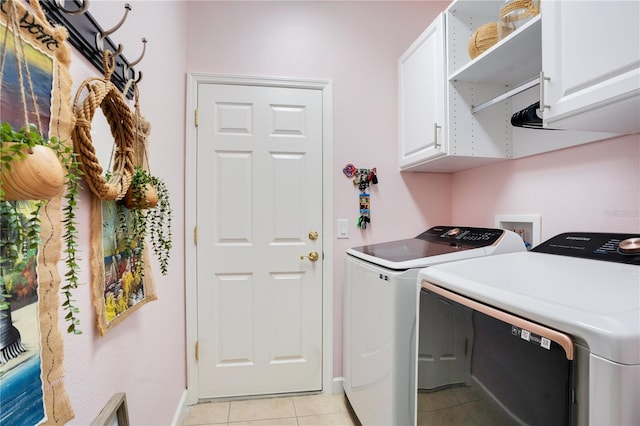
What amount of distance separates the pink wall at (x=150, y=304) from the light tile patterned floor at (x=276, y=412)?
0.67 feet

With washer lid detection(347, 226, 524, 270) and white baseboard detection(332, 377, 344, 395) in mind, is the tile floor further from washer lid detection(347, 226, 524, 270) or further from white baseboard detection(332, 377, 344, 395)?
white baseboard detection(332, 377, 344, 395)

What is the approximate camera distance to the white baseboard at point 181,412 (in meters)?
1.79

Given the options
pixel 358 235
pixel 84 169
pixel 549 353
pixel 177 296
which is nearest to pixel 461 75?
pixel 358 235

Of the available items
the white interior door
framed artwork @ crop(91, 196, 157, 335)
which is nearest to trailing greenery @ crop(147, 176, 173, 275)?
framed artwork @ crop(91, 196, 157, 335)

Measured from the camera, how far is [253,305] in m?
2.14

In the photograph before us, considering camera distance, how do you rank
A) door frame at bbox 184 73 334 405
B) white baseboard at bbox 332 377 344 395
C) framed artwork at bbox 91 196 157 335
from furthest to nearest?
white baseboard at bbox 332 377 344 395, door frame at bbox 184 73 334 405, framed artwork at bbox 91 196 157 335

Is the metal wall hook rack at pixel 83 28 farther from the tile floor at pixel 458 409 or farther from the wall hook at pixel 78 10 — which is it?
the tile floor at pixel 458 409

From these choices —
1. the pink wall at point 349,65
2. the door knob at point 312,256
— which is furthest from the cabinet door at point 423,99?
the door knob at point 312,256

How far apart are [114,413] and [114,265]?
1.46 feet

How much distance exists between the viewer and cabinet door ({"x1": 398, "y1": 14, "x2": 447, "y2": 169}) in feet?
5.84

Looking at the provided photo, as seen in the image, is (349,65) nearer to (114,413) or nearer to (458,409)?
(458,409)

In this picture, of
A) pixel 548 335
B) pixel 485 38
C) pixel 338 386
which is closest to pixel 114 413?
pixel 548 335

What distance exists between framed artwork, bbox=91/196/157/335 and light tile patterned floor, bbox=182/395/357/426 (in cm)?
115

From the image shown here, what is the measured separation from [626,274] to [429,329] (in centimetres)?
57
